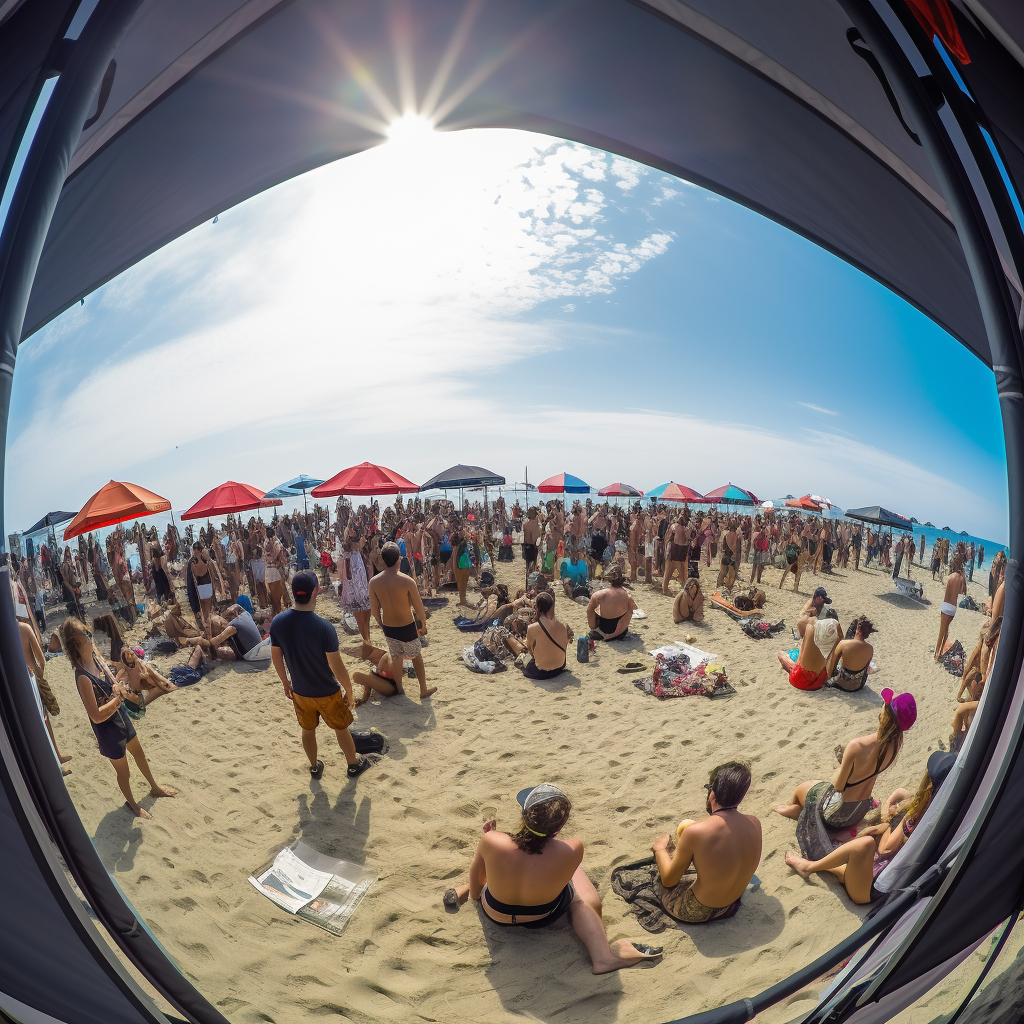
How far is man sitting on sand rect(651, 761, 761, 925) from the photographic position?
204 centimetres

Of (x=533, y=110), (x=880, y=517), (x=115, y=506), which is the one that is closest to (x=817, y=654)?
(x=533, y=110)

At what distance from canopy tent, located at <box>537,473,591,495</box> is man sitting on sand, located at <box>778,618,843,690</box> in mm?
6909

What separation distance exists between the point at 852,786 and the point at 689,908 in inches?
47.6

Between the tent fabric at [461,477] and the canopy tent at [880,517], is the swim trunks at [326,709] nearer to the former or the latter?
the tent fabric at [461,477]

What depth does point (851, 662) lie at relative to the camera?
445 cm

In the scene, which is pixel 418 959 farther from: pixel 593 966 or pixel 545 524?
pixel 545 524

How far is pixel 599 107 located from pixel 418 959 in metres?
5.05

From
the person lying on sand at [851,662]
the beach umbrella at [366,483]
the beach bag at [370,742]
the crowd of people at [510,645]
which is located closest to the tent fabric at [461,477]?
the crowd of people at [510,645]

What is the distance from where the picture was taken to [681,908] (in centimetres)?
214

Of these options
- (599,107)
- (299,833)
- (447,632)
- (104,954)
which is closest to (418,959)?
(299,833)

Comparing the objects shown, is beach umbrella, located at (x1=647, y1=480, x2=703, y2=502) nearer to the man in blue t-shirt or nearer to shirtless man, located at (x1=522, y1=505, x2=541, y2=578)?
shirtless man, located at (x1=522, y1=505, x2=541, y2=578)

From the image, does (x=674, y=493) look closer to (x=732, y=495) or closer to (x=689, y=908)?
(x=732, y=495)

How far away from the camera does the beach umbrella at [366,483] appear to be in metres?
6.86

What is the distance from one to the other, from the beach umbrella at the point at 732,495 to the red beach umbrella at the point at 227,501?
12.4m
